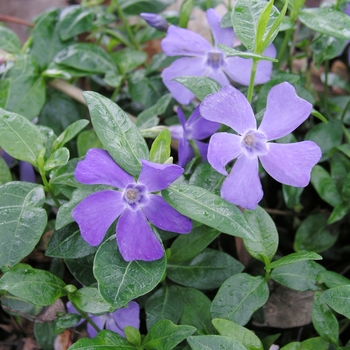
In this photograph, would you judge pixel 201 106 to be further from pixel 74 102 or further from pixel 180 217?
pixel 74 102

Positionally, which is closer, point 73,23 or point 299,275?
point 299,275

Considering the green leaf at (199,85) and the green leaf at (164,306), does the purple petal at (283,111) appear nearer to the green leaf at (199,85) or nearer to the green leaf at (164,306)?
the green leaf at (199,85)

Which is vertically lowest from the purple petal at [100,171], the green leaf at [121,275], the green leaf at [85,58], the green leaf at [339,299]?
the green leaf at [339,299]

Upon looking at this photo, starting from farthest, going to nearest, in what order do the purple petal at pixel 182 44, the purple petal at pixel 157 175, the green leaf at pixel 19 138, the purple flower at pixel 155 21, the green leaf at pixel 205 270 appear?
1. the purple flower at pixel 155 21
2. the purple petal at pixel 182 44
3. the green leaf at pixel 205 270
4. the green leaf at pixel 19 138
5. the purple petal at pixel 157 175

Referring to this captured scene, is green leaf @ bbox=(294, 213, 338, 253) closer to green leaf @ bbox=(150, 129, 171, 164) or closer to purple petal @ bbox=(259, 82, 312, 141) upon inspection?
purple petal @ bbox=(259, 82, 312, 141)

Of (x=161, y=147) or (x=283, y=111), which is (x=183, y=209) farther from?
(x=283, y=111)

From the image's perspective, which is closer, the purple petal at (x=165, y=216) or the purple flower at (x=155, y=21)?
the purple petal at (x=165, y=216)

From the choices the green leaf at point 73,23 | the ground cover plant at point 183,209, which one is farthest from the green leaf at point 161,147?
the green leaf at point 73,23

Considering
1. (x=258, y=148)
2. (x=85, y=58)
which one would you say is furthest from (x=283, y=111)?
(x=85, y=58)
